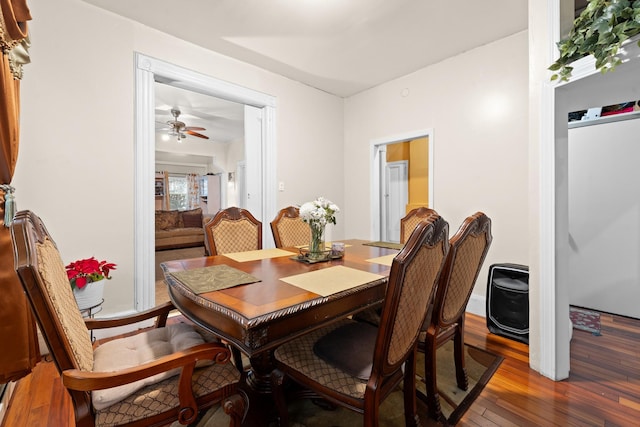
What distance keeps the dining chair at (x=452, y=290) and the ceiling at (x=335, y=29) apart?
6.21ft

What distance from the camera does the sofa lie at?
230 inches

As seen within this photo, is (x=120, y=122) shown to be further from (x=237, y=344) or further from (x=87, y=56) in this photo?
(x=237, y=344)

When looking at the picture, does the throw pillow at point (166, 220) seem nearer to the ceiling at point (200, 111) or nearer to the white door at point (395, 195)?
the ceiling at point (200, 111)

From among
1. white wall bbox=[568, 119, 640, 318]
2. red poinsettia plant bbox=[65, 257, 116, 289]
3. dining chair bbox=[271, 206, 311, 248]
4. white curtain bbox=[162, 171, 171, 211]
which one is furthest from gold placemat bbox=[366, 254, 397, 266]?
white curtain bbox=[162, 171, 171, 211]

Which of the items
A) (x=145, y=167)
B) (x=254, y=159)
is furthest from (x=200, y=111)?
(x=145, y=167)

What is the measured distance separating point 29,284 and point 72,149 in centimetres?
203

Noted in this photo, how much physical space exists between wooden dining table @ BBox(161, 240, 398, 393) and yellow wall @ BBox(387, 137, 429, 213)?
11.7ft

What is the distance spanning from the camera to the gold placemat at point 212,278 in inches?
49.4

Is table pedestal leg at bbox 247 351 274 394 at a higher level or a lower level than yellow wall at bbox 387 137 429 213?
lower


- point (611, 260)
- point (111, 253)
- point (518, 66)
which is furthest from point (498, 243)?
point (111, 253)

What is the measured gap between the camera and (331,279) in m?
1.39

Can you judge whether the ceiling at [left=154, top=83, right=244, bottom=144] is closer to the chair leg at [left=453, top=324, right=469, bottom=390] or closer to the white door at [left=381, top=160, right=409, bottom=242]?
the white door at [left=381, top=160, right=409, bottom=242]

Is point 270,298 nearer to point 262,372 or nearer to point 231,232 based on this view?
point 262,372

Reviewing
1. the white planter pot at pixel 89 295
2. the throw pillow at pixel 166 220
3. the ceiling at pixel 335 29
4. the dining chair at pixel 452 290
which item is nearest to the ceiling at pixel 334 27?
the ceiling at pixel 335 29
